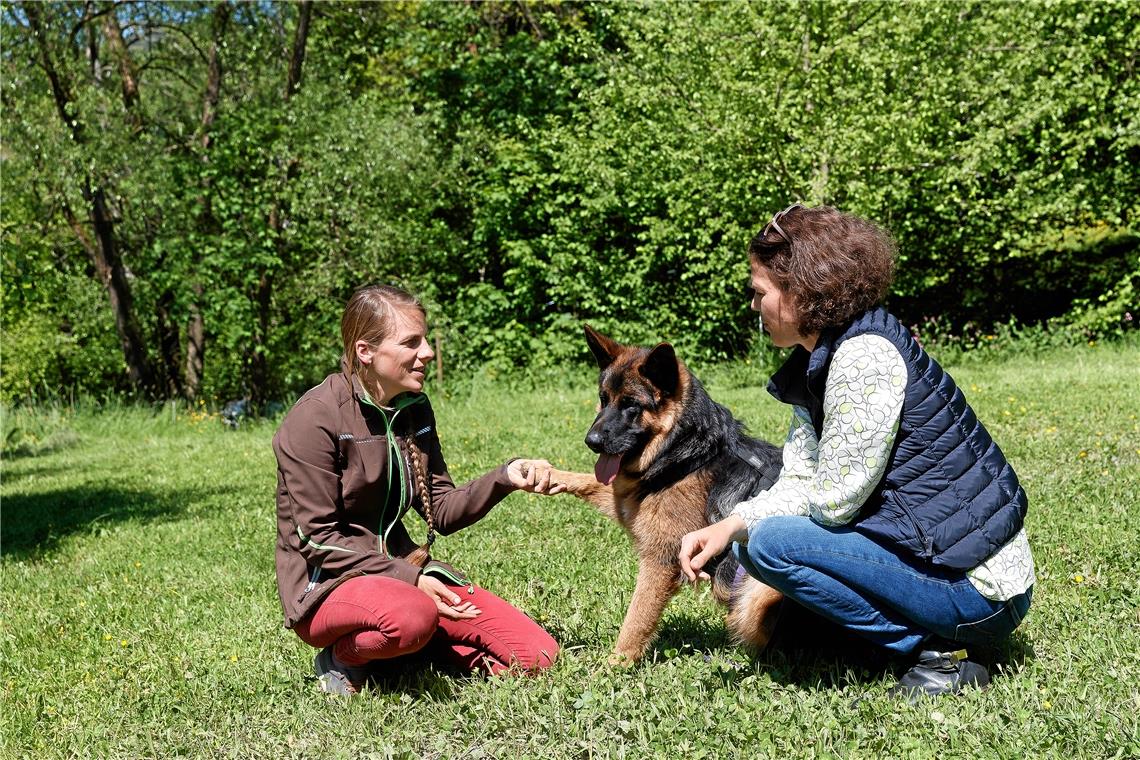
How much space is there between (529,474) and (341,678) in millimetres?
1173

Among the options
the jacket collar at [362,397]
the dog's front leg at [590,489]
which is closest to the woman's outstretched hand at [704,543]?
the dog's front leg at [590,489]

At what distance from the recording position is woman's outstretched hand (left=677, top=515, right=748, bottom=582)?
3.33m

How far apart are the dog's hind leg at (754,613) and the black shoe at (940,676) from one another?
58 centimetres

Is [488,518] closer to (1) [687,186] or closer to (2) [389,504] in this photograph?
(2) [389,504]

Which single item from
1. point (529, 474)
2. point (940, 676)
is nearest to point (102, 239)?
point (529, 474)

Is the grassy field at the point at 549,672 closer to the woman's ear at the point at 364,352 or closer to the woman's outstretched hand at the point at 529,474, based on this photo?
the woman's outstretched hand at the point at 529,474

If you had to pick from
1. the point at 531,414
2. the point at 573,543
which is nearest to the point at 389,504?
the point at 573,543

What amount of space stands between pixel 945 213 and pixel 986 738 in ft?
49.9

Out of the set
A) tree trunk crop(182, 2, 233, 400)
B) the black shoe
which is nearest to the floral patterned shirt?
the black shoe

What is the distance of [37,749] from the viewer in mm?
3895

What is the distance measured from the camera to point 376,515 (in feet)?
13.3

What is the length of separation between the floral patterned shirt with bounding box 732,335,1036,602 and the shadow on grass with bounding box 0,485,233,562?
6680mm

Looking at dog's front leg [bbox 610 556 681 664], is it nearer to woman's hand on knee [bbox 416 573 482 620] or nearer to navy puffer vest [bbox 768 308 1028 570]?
woman's hand on knee [bbox 416 573 482 620]

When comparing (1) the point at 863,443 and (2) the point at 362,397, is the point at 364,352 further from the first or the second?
(1) the point at 863,443
